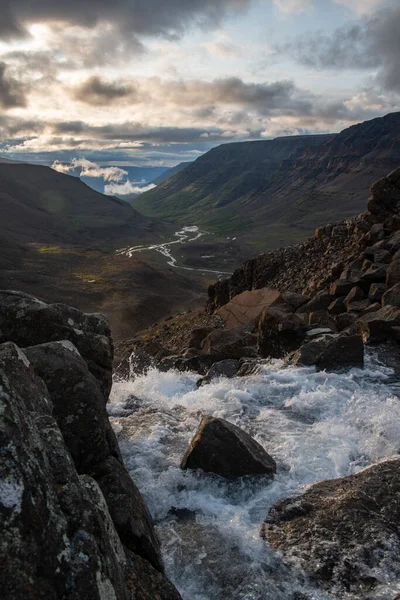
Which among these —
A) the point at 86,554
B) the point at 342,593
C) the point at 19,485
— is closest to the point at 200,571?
the point at 342,593

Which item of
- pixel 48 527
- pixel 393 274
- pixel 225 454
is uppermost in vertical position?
pixel 393 274

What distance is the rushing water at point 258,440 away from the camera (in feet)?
27.6

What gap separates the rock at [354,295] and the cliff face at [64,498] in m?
19.6

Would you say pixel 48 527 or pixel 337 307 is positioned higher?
pixel 337 307

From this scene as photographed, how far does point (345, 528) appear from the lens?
8906 mm

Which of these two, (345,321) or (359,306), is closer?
(345,321)

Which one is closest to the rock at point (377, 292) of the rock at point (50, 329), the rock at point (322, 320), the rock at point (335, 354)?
the rock at point (322, 320)

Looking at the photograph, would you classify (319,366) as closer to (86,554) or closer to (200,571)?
(200,571)

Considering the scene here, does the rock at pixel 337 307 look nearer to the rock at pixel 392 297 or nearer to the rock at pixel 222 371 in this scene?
the rock at pixel 392 297

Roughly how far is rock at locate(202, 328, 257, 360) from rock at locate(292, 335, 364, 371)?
531 cm

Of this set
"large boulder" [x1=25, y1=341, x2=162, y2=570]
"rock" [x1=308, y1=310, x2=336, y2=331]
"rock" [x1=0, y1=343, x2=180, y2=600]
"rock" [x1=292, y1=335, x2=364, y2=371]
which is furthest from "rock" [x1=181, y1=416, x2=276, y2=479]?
"rock" [x1=308, y1=310, x2=336, y2=331]

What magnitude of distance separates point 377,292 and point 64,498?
22.8 metres

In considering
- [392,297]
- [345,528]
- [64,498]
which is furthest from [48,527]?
[392,297]

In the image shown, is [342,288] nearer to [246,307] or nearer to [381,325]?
[381,325]
